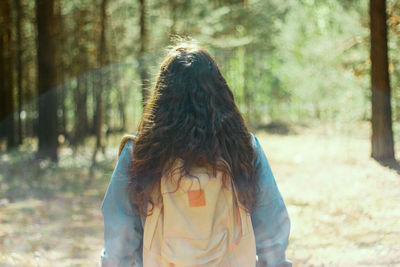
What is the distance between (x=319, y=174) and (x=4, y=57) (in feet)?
47.4

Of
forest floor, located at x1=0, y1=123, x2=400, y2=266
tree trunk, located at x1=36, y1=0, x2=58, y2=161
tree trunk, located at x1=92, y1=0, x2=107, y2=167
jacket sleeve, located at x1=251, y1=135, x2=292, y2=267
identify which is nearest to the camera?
jacket sleeve, located at x1=251, y1=135, x2=292, y2=267

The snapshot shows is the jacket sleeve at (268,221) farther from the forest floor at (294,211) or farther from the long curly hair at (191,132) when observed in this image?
the forest floor at (294,211)

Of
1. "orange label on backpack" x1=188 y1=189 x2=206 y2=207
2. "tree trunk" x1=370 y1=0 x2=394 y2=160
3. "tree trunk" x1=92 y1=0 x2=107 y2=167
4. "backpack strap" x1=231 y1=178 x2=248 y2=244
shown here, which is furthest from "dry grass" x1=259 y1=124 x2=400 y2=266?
"tree trunk" x1=92 y1=0 x2=107 y2=167

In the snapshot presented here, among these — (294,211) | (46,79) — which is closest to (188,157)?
(294,211)

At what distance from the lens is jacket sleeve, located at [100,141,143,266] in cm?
204

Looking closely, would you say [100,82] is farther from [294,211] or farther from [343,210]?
[343,210]

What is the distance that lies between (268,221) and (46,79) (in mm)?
13661

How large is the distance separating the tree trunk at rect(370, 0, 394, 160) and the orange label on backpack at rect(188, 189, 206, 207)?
10720 mm

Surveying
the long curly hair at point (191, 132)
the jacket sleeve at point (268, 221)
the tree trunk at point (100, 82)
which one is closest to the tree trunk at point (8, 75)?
the tree trunk at point (100, 82)

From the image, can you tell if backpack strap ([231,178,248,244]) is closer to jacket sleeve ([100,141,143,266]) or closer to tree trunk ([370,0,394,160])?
jacket sleeve ([100,141,143,266])

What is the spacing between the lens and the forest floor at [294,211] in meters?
6.51

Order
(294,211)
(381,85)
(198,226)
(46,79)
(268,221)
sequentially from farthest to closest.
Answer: (46,79) < (381,85) < (294,211) < (268,221) < (198,226)

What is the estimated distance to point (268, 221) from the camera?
204 cm

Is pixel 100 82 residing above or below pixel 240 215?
above
